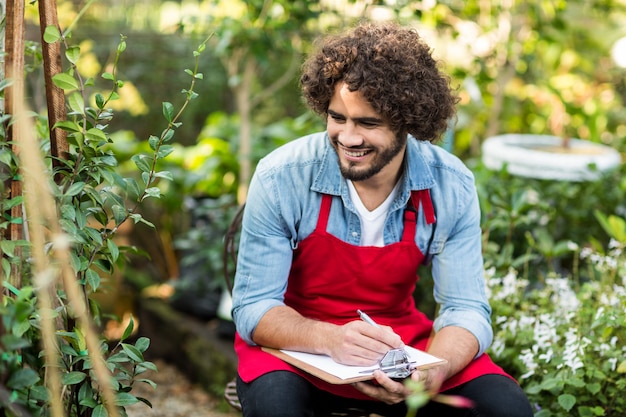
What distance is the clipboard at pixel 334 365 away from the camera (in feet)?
6.06

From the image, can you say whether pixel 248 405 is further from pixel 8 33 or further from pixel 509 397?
pixel 8 33

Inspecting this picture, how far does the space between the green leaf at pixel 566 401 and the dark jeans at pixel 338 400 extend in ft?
0.43

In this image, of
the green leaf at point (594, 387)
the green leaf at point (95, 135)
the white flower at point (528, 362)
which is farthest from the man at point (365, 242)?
the green leaf at point (95, 135)

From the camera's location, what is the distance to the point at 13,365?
50.7 inches

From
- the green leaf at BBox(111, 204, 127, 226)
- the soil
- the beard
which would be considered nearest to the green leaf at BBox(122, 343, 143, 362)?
the green leaf at BBox(111, 204, 127, 226)

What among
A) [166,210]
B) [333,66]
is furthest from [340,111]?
[166,210]

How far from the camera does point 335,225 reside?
2219 millimetres

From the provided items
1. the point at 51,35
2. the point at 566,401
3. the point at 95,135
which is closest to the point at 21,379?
the point at 95,135

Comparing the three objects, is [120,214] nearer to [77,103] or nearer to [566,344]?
[77,103]

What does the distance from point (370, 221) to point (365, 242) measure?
0.21ft

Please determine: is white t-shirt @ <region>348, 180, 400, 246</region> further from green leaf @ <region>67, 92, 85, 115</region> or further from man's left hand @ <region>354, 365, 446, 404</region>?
green leaf @ <region>67, 92, 85, 115</region>

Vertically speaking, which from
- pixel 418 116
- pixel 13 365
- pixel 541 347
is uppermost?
pixel 418 116

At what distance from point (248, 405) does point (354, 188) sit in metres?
0.70

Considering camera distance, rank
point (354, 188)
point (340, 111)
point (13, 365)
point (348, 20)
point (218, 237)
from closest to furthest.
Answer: point (13, 365) < point (340, 111) < point (354, 188) < point (348, 20) < point (218, 237)
